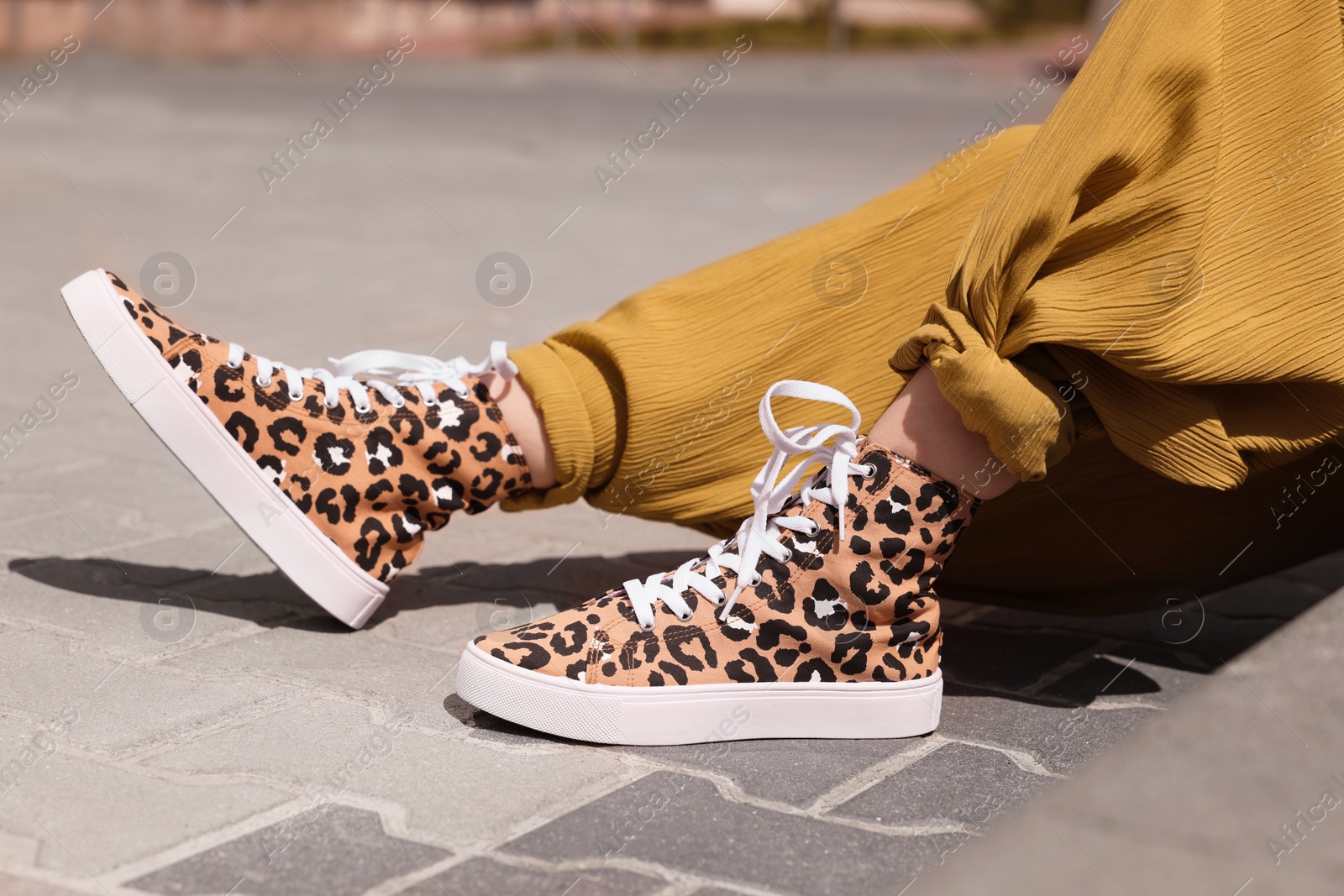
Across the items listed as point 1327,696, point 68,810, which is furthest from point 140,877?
point 1327,696

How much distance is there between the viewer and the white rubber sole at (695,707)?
4.94ft

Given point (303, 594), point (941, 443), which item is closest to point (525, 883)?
point (941, 443)

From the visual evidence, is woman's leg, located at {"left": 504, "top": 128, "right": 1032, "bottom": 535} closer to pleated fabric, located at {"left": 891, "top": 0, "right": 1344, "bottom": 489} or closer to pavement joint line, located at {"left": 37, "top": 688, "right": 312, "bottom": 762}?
pleated fabric, located at {"left": 891, "top": 0, "right": 1344, "bottom": 489}

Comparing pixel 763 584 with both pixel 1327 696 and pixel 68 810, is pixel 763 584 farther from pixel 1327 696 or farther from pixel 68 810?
pixel 68 810

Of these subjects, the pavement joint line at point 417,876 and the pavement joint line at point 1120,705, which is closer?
the pavement joint line at point 417,876

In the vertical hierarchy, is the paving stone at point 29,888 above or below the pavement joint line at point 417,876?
above

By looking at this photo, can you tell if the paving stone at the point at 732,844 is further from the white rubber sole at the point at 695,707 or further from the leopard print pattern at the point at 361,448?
the leopard print pattern at the point at 361,448

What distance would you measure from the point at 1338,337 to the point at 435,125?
945 centimetres

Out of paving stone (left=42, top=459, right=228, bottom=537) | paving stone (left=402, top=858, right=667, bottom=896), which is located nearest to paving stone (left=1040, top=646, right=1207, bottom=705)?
paving stone (left=402, top=858, right=667, bottom=896)

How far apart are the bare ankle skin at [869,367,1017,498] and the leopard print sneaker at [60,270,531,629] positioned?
57 centimetres

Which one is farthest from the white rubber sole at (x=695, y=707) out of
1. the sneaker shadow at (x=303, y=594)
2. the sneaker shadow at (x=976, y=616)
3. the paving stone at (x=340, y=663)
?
the sneaker shadow at (x=303, y=594)

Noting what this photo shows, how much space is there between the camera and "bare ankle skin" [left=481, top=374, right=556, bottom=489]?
1.83 m

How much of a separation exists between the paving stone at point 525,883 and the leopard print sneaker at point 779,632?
11.3 inches

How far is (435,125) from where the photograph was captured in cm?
1027
